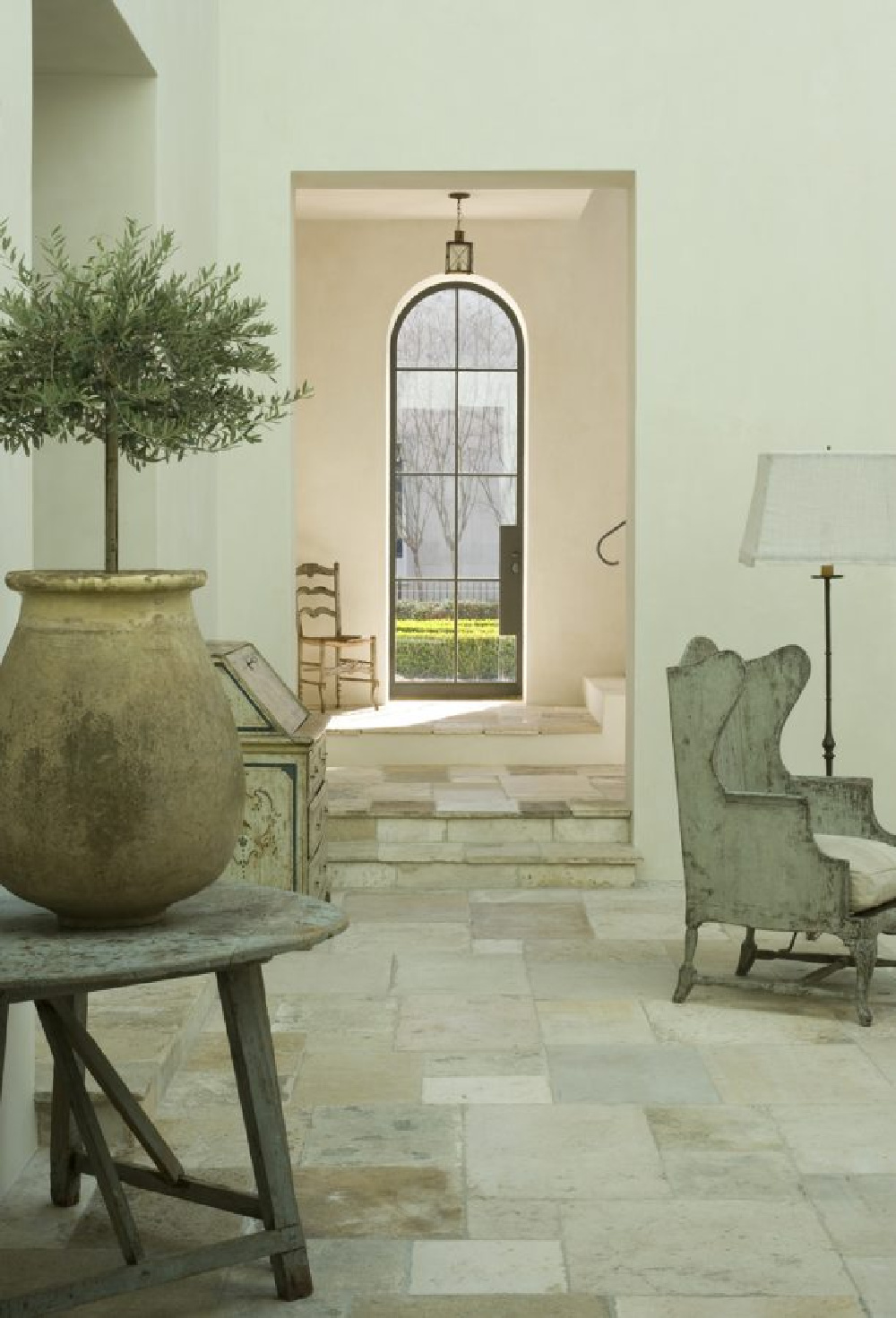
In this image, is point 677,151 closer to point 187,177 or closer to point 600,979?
point 187,177

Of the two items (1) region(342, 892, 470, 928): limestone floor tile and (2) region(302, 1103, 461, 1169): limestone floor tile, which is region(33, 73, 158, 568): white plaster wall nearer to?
(1) region(342, 892, 470, 928): limestone floor tile

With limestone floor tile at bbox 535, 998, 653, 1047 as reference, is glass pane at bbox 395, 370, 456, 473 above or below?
above

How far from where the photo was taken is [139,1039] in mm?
4738

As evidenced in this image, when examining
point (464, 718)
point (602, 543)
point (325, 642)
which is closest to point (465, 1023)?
point (464, 718)

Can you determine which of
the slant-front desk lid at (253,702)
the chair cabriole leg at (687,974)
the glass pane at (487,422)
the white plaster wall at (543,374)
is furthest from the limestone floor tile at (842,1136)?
the glass pane at (487,422)

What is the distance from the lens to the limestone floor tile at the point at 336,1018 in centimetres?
533

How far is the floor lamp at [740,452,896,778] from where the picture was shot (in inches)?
237

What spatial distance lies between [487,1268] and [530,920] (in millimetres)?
3350

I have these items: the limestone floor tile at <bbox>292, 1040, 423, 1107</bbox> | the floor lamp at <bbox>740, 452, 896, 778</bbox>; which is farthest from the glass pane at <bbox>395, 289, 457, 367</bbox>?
the limestone floor tile at <bbox>292, 1040, 423, 1107</bbox>

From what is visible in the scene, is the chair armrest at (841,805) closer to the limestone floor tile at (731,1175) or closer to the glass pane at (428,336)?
the limestone floor tile at (731,1175)

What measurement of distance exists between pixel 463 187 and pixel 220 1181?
5015 mm

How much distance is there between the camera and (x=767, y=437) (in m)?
7.76

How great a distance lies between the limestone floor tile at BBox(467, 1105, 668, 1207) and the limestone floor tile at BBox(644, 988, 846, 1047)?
74 cm

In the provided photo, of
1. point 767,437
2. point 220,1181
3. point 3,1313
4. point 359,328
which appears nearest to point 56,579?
point 3,1313
